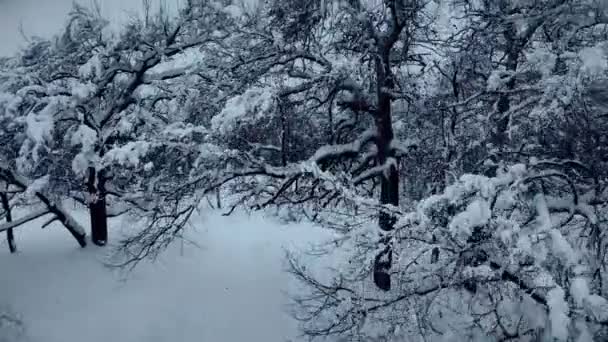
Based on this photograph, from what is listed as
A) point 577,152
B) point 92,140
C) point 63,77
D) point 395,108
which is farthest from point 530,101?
point 63,77

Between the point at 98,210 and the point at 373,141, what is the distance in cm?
645

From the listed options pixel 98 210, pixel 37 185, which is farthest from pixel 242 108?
pixel 98 210

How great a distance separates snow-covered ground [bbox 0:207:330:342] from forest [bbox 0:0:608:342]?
62cm

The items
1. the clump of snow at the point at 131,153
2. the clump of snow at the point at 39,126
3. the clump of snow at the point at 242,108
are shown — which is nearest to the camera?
the clump of snow at the point at 242,108

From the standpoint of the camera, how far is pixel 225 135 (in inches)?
290

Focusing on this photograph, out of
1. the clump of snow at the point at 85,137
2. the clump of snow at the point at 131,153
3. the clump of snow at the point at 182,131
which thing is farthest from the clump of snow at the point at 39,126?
the clump of snow at the point at 182,131

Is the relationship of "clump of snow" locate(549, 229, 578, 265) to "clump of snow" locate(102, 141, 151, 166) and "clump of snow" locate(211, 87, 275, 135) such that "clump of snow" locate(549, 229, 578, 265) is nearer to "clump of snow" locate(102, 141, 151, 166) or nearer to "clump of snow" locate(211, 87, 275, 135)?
"clump of snow" locate(211, 87, 275, 135)

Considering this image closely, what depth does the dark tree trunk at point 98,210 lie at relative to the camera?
10.3 meters

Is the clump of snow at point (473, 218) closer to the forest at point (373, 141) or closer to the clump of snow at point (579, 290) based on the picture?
the forest at point (373, 141)

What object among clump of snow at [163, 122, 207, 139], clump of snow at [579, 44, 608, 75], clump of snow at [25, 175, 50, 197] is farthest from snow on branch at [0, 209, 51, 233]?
clump of snow at [579, 44, 608, 75]

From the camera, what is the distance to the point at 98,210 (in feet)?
36.0

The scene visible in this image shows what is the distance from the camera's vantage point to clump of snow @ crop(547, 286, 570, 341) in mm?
4215

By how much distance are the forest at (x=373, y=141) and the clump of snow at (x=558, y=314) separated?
0.01 m

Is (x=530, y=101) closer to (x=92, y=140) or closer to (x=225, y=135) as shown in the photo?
(x=225, y=135)
